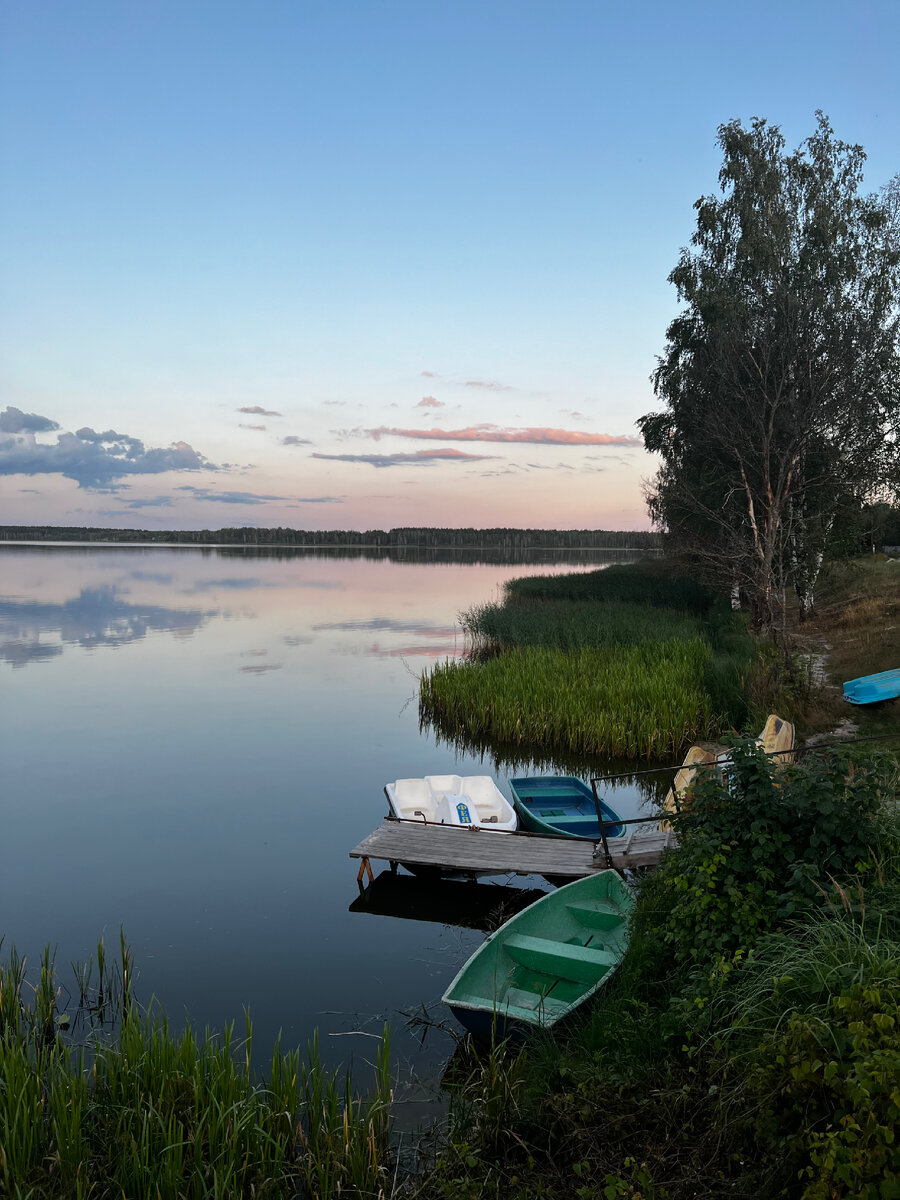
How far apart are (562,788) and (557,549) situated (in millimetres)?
188435

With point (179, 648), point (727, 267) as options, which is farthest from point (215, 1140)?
point (727, 267)

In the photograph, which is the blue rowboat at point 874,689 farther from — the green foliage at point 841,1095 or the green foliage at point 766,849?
the green foliage at point 841,1095

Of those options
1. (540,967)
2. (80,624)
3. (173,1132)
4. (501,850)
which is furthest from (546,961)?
(80,624)

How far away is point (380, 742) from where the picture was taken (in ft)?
58.1

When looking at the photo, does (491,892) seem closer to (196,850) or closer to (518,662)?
(196,850)

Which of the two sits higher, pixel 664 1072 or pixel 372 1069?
pixel 664 1072

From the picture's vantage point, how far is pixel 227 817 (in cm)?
1280

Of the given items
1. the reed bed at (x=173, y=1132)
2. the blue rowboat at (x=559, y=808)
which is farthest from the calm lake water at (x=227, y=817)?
the reed bed at (x=173, y=1132)

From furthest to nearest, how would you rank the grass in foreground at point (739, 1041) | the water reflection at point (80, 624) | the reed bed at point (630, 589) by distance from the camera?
1. the reed bed at point (630, 589)
2. the water reflection at point (80, 624)
3. the grass in foreground at point (739, 1041)

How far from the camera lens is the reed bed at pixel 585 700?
15.4m

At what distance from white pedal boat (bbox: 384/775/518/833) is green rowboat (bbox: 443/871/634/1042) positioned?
303 centimetres

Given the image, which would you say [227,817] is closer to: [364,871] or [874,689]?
[364,871]

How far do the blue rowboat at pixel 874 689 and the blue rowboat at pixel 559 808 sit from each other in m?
5.53

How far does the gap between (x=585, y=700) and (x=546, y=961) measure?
9723 mm
